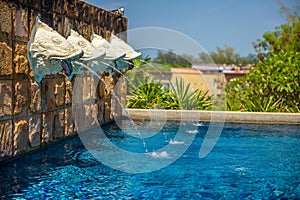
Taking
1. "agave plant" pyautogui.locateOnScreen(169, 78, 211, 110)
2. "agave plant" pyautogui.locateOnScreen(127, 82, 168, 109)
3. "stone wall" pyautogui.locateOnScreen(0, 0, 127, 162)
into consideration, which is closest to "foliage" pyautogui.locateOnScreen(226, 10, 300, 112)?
"agave plant" pyautogui.locateOnScreen(169, 78, 211, 110)

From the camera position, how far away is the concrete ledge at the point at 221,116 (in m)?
10.7

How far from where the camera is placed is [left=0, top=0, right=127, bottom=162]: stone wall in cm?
570

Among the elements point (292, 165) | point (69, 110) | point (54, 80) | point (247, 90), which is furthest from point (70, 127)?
point (247, 90)

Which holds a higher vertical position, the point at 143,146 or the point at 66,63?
the point at 66,63

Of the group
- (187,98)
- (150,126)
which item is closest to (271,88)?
(187,98)

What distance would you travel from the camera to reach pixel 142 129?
31.0ft

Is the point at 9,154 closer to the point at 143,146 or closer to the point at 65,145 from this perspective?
the point at 65,145

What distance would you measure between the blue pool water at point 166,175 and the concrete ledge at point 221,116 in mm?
2961

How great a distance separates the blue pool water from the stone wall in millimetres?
276

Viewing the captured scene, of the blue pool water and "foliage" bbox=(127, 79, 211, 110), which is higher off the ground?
"foliage" bbox=(127, 79, 211, 110)

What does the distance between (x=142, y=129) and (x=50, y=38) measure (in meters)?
3.75

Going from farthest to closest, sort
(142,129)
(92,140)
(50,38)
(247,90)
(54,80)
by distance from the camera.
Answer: (247,90)
(142,129)
(92,140)
(54,80)
(50,38)

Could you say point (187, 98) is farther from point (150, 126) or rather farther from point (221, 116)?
point (150, 126)

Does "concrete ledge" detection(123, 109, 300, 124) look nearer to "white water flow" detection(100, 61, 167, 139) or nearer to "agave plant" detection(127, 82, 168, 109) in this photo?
"white water flow" detection(100, 61, 167, 139)
